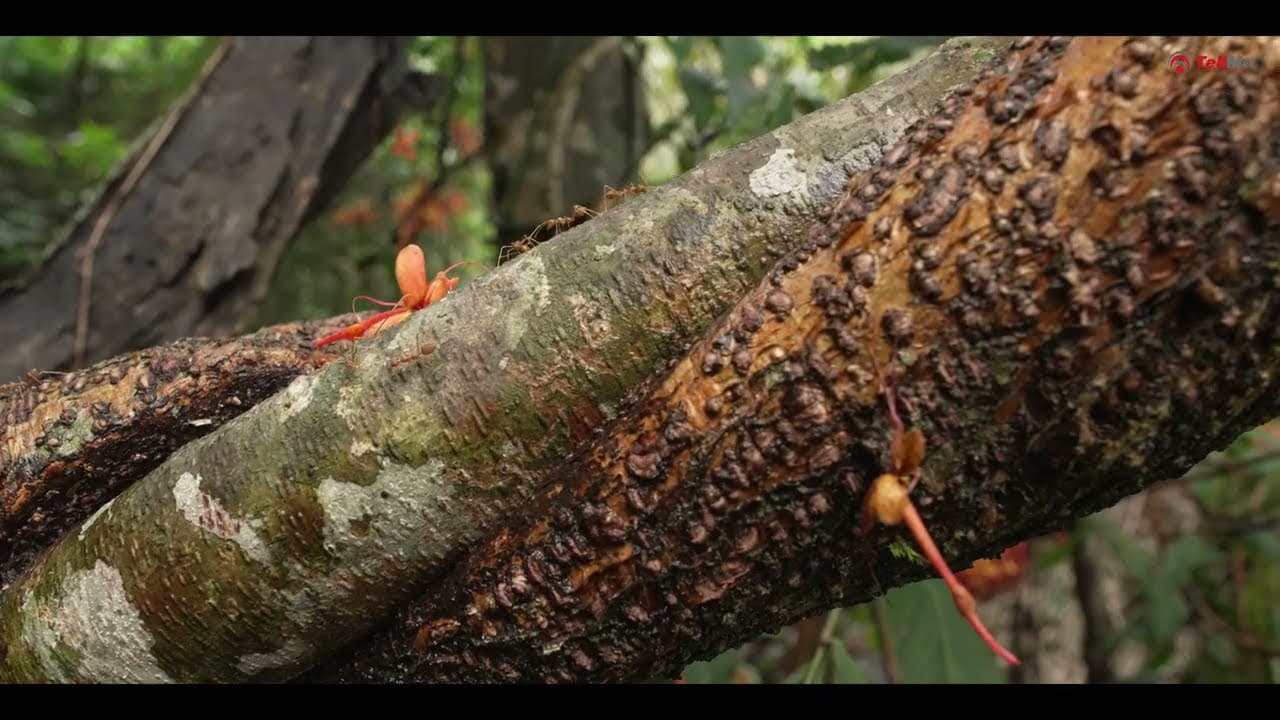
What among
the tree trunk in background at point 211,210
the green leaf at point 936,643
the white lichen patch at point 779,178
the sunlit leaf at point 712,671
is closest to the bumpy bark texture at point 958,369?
the white lichen patch at point 779,178

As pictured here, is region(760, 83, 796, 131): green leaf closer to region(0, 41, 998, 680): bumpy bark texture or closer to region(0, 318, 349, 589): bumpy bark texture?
region(0, 41, 998, 680): bumpy bark texture

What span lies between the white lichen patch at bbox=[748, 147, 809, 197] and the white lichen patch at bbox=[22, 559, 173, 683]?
67 centimetres

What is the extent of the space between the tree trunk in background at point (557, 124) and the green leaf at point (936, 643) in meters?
1.20

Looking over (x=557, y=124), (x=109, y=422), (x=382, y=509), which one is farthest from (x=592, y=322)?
(x=557, y=124)

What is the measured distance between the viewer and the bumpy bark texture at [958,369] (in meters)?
0.51

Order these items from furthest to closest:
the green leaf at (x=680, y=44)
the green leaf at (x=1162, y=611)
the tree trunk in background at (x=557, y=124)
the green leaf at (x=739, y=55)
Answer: the tree trunk in background at (x=557, y=124), the green leaf at (x=1162, y=611), the green leaf at (x=680, y=44), the green leaf at (x=739, y=55)

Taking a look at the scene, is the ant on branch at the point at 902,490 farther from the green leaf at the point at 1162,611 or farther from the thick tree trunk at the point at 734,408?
the green leaf at the point at 1162,611

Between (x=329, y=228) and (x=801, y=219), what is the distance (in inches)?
113

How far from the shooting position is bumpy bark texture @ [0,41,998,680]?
0.73 meters

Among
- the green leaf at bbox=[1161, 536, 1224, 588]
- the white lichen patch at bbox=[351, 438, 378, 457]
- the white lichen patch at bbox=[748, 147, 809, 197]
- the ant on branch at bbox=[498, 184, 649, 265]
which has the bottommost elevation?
the green leaf at bbox=[1161, 536, 1224, 588]

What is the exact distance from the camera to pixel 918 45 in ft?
5.45

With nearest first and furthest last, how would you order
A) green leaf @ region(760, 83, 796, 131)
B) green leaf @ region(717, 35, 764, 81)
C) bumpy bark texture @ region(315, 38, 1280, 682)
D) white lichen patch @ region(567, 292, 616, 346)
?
bumpy bark texture @ region(315, 38, 1280, 682), white lichen patch @ region(567, 292, 616, 346), green leaf @ region(760, 83, 796, 131), green leaf @ region(717, 35, 764, 81)

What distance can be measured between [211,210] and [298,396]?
1261 mm

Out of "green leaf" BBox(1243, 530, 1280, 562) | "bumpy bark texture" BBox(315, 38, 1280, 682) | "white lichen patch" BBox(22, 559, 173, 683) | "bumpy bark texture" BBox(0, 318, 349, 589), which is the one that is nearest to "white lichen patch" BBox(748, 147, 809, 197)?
→ "bumpy bark texture" BBox(315, 38, 1280, 682)
